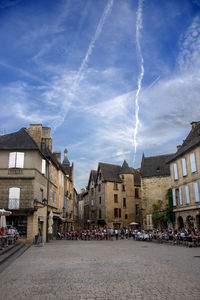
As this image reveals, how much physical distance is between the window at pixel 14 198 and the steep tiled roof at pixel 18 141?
3253 millimetres

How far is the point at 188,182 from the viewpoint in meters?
24.3

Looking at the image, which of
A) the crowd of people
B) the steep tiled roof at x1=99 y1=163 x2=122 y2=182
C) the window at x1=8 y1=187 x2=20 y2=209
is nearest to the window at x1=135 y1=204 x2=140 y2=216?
the steep tiled roof at x1=99 y1=163 x2=122 y2=182

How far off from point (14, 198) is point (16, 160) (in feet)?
9.55

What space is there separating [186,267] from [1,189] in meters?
15.6

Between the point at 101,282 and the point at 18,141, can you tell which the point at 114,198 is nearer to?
the point at 18,141

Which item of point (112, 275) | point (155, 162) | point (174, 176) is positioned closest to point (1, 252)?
point (112, 275)

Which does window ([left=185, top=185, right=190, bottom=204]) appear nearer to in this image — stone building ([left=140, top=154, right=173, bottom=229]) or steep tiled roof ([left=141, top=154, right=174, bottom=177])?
stone building ([left=140, top=154, right=173, bottom=229])

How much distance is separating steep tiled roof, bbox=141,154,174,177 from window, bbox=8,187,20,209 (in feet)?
72.3

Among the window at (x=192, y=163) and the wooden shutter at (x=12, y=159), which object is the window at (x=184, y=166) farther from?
the wooden shutter at (x=12, y=159)

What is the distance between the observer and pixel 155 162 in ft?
134

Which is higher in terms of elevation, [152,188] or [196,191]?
[152,188]

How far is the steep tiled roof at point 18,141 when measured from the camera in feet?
70.7

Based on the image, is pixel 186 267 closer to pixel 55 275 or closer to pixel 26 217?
pixel 55 275

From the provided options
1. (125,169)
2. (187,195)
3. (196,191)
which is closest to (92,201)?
(125,169)
